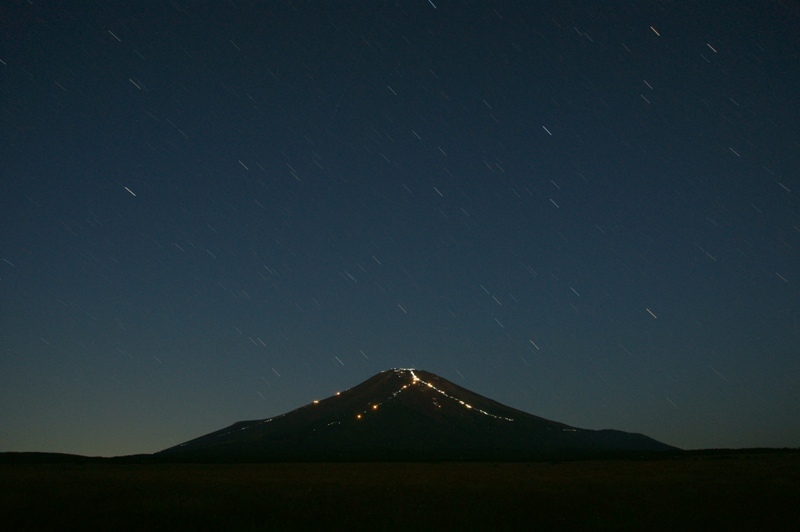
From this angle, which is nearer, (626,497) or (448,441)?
(626,497)

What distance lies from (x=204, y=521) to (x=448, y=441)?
175 meters

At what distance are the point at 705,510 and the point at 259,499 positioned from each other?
81.0 feet

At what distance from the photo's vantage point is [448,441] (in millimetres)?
197875

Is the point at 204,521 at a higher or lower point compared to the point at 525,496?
higher

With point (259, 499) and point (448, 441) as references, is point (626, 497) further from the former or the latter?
point (448, 441)

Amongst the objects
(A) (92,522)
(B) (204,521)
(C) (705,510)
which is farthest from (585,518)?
(A) (92,522)

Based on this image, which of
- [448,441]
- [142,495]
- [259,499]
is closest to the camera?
[259,499]

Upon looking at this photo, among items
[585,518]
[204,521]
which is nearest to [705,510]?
[585,518]

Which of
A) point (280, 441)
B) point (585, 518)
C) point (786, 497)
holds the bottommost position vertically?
point (786, 497)

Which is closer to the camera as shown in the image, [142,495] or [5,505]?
[5,505]

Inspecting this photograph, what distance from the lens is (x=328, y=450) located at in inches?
6801

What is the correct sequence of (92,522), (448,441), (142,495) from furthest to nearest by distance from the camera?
1. (448,441)
2. (142,495)
3. (92,522)

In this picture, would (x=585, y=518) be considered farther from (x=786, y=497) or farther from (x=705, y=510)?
(x=786, y=497)

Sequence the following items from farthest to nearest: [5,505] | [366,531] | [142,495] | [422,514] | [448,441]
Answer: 1. [448,441]
2. [142,495]
3. [5,505]
4. [422,514]
5. [366,531]
